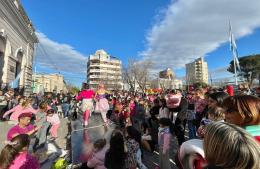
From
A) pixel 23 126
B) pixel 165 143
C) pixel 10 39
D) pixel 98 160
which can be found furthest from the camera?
pixel 10 39

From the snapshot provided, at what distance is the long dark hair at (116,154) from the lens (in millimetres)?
4551

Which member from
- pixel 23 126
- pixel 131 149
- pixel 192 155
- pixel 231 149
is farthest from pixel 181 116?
pixel 231 149

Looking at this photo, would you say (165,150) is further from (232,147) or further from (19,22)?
(19,22)

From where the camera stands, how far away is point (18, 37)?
95.7ft

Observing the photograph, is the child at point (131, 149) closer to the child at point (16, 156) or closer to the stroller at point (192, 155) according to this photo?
the child at point (16, 156)

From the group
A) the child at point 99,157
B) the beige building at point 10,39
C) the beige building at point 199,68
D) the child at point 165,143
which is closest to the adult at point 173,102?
the child at point 165,143

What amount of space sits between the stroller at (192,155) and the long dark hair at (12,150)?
8.58 feet

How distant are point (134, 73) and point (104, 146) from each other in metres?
57.8

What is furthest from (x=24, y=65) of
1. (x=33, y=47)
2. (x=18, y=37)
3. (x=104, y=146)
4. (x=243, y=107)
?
(x=243, y=107)

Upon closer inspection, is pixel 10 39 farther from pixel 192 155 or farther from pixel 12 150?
pixel 192 155

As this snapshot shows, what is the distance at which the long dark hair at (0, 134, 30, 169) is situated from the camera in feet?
12.3

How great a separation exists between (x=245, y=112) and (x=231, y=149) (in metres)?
1.23

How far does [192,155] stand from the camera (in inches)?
91.7

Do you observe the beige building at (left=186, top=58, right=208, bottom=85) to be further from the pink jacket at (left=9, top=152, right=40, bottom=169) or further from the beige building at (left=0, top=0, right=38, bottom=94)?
the pink jacket at (left=9, top=152, right=40, bottom=169)
